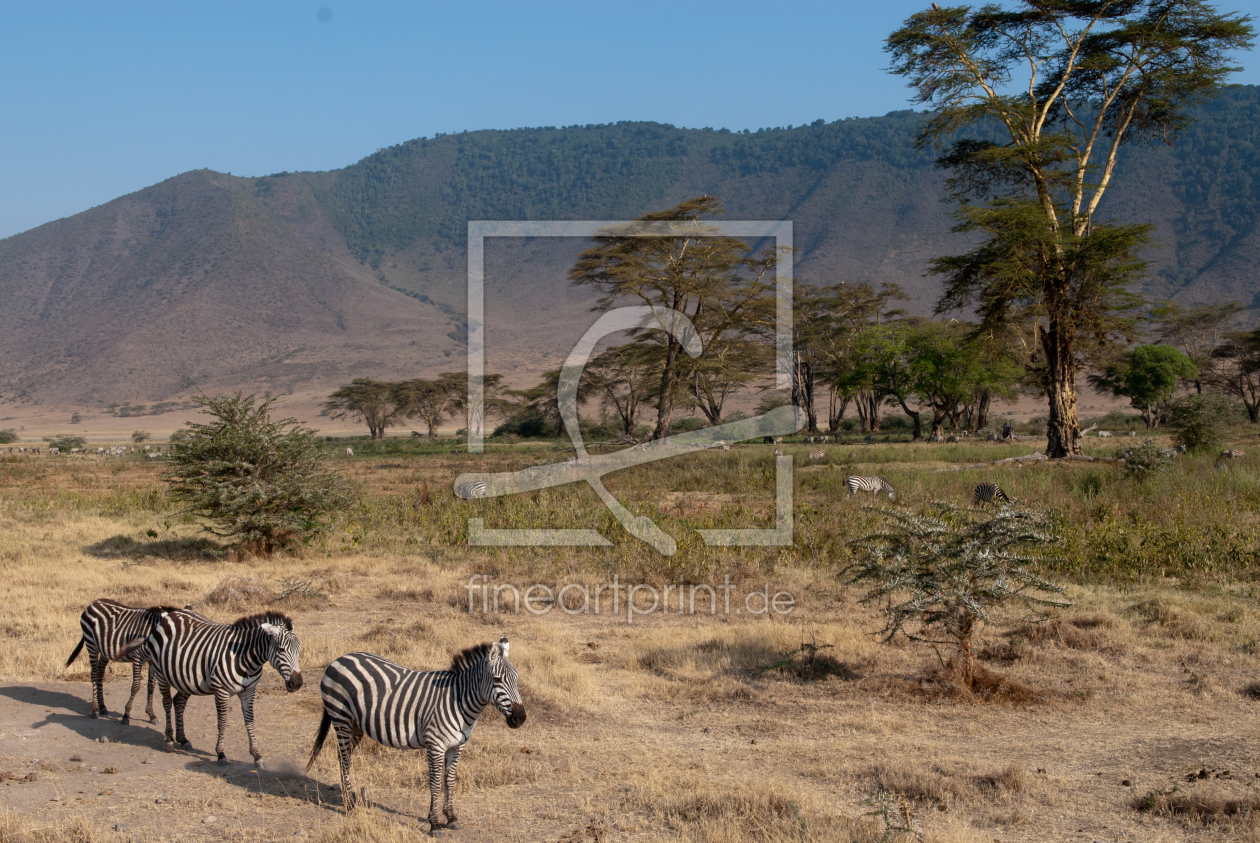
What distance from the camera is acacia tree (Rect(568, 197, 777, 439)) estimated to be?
29.8m

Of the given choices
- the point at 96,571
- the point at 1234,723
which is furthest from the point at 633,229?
the point at 1234,723

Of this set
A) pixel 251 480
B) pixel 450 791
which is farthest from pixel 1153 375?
pixel 450 791

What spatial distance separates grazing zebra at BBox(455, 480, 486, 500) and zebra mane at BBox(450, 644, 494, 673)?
1457 cm

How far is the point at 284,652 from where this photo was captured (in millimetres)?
5703

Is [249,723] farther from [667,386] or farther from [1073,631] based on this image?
[667,386]

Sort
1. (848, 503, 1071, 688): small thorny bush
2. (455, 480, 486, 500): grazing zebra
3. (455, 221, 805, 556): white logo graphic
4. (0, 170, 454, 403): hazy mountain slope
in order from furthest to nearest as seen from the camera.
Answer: (0, 170, 454, 403): hazy mountain slope, (455, 480, 486, 500): grazing zebra, (455, 221, 805, 556): white logo graphic, (848, 503, 1071, 688): small thorny bush

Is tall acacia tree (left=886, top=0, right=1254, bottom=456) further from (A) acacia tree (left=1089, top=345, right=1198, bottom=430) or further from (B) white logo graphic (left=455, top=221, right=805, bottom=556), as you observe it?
(A) acacia tree (left=1089, top=345, right=1198, bottom=430)

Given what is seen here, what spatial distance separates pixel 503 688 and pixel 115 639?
372 centimetres

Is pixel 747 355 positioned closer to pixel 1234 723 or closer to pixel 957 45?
pixel 957 45

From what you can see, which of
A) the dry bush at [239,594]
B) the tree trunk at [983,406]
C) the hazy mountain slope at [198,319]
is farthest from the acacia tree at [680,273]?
the hazy mountain slope at [198,319]

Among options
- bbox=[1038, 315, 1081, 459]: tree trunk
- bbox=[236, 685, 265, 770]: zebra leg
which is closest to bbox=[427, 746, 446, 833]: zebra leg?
bbox=[236, 685, 265, 770]: zebra leg

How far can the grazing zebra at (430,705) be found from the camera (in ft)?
16.2

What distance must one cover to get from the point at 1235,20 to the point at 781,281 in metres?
14.0

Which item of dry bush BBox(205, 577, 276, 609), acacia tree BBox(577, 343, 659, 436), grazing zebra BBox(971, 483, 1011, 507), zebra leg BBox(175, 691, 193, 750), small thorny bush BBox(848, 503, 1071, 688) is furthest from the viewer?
acacia tree BBox(577, 343, 659, 436)
